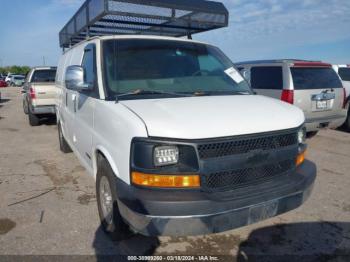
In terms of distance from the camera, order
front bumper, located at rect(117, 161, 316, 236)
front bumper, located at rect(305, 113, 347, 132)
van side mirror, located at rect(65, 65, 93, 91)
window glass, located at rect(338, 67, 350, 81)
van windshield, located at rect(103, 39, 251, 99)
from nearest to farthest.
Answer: front bumper, located at rect(117, 161, 316, 236) → van windshield, located at rect(103, 39, 251, 99) → van side mirror, located at rect(65, 65, 93, 91) → front bumper, located at rect(305, 113, 347, 132) → window glass, located at rect(338, 67, 350, 81)

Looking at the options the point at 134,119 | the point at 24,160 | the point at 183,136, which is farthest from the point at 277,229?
the point at 24,160

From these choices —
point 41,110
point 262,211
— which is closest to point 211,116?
point 262,211

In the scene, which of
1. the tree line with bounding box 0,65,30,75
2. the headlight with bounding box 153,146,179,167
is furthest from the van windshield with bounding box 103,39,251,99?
the tree line with bounding box 0,65,30,75

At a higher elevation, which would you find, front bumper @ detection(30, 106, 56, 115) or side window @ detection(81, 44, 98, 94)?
side window @ detection(81, 44, 98, 94)

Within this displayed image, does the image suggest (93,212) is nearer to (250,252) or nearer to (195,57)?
(250,252)

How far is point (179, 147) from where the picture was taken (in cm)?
271

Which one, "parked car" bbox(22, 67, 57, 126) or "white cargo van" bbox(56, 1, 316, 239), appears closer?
"white cargo van" bbox(56, 1, 316, 239)

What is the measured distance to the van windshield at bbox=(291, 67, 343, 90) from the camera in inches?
285

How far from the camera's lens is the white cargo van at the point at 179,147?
2684 mm

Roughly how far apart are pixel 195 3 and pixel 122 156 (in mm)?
3554

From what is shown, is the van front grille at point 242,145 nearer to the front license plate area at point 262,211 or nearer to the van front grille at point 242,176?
the van front grille at point 242,176

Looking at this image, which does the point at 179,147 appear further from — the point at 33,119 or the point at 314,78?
the point at 33,119

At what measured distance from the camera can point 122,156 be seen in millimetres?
2906

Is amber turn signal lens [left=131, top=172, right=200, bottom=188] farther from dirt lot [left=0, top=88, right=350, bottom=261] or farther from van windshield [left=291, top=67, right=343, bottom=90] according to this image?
van windshield [left=291, top=67, right=343, bottom=90]
